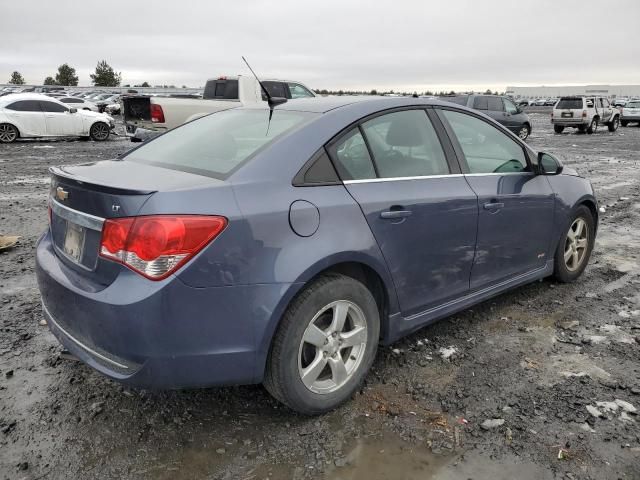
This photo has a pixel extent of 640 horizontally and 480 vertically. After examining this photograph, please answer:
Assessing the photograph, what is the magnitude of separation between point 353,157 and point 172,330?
54.1 inches

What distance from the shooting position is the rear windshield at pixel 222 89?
46.4ft

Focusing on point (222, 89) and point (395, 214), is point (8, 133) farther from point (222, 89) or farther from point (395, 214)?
point (395, 214)

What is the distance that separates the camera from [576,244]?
480 centimetres

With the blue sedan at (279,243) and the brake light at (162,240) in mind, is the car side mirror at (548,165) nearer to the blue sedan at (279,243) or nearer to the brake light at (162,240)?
the blue sedan at (279,243)

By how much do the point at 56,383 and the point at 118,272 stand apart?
1.27 meters

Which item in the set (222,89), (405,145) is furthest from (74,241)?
(222,89)

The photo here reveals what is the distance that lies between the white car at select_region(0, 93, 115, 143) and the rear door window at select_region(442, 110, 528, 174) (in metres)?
18.5

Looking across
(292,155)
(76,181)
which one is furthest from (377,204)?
(76,181)

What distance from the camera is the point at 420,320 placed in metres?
3.31

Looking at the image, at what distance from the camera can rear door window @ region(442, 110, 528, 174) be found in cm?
368

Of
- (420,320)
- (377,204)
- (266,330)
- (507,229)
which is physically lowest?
(420,320)

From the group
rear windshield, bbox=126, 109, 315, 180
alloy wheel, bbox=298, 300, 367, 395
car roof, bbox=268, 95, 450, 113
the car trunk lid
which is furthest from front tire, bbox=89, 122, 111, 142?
alloy wheel, bbox=298, 300, 367, 395

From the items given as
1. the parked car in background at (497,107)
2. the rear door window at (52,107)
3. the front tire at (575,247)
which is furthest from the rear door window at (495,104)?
the front tire at (575,247)

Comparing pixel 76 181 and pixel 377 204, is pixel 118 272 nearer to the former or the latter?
pixel 76 181
